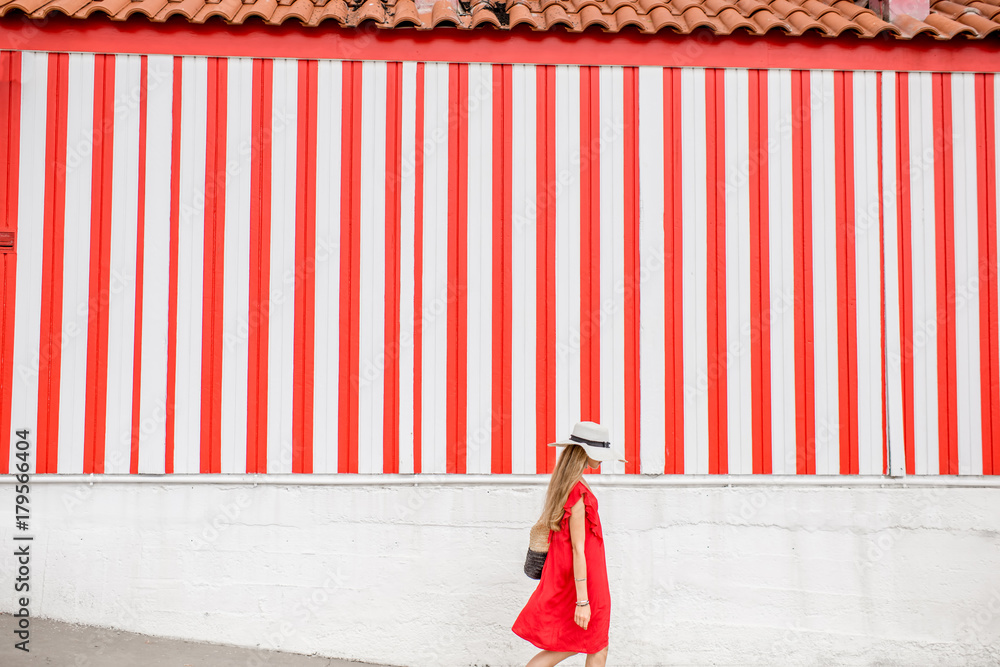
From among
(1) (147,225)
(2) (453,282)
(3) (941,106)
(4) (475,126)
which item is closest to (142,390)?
(1) (147,225)

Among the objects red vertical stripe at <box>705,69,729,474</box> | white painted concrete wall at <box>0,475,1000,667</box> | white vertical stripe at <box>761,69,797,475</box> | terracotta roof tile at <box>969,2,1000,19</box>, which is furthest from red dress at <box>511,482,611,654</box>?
terracotta roof tile at <box>969,2,1000,19</box>

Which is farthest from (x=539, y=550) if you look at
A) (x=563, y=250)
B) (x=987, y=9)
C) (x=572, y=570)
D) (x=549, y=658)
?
(x=987, y=9)

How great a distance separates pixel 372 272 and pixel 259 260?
0.73 metres

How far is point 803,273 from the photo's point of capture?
5129mm

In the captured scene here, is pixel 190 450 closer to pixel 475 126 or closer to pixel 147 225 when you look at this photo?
pixel 147 225

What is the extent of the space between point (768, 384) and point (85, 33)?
5.02m

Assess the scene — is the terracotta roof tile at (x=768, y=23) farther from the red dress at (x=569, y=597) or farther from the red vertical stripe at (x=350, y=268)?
the red dress at (x=569, y=597)

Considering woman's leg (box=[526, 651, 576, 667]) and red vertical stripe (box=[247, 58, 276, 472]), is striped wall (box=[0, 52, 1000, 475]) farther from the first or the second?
woman's leg (box=[526, 651, 576, 667])

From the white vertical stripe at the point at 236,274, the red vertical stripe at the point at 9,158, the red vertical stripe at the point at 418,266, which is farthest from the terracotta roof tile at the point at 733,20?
the red vertical stripe at the point at 9,158

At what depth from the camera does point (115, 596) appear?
4.85 meters

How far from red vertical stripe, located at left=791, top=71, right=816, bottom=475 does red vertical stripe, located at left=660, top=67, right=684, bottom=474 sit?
769mm

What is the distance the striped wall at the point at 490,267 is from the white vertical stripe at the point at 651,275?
0.01 meters

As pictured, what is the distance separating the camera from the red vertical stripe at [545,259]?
504 cm

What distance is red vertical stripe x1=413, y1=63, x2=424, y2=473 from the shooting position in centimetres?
499
